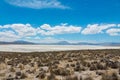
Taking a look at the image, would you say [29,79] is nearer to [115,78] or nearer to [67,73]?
[67,73]

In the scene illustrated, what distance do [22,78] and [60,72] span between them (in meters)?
2.47

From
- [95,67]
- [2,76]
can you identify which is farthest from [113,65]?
[2,76]

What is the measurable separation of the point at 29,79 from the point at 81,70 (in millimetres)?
4899

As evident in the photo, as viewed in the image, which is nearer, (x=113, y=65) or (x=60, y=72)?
(x=60, y=72)

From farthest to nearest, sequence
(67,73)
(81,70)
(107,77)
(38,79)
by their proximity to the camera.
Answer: (81,70) → (67,73) → (38,79) → (107,77)

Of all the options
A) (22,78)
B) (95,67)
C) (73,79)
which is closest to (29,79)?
(22,78)

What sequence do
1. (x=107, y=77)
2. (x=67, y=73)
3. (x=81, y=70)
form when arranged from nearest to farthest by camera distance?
(x=107, y=77)
(x=67, y=73)
(x=81, y=70)

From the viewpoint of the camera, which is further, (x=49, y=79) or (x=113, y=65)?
(x=113, y=65)

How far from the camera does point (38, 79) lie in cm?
1522

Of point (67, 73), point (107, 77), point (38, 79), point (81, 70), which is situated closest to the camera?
point (107, 77)

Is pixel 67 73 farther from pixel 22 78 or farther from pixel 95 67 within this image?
pixel 95 67

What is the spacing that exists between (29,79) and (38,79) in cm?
60

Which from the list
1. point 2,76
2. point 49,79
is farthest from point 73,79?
point 2,76

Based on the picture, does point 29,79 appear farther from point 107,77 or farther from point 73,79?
point 107,77
